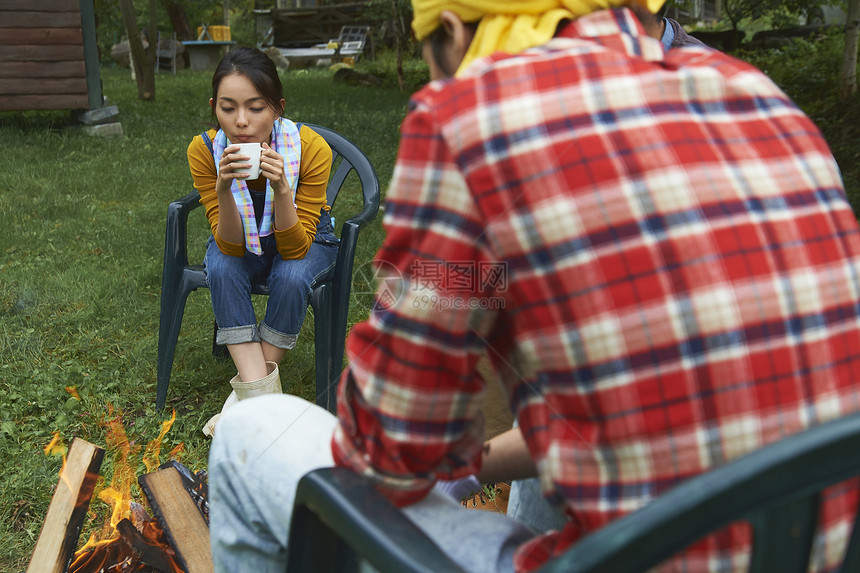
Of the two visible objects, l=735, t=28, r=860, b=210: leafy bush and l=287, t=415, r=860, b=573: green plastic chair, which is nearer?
l=287, t=415, r=860, b=573: green plastic chair

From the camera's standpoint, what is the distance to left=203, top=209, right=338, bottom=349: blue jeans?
2.56 metres

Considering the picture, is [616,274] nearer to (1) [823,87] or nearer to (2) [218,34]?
(1) [823,87]

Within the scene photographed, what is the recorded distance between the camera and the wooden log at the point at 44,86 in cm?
823

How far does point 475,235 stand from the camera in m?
0.87

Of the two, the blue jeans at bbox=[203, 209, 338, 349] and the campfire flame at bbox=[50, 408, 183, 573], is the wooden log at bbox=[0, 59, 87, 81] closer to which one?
the blue jeans at bbox=[203, 209, 338, 349]

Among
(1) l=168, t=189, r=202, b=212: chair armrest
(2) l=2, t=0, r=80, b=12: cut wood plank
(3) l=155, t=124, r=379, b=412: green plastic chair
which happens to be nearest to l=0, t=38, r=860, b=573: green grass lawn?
(3) l=155, t=124, r=379, b=412: green plastic chair

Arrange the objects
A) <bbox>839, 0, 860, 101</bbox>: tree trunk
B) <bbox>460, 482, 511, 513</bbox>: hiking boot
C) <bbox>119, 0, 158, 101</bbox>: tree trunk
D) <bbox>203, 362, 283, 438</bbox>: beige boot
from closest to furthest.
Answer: <bbox>460, 482, 511, 513</bbox>: hiking boot
<bbox>203, 362, 283, 438</bbox>: beige boot
<bbox>839, 0, 860, 101</bbox>: tree trunk
<bbox>119, 0, 158, 101</bbox>: tree trunk

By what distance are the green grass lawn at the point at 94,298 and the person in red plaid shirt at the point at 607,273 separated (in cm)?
74

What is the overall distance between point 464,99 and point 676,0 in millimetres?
10770

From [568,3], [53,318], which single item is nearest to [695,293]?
[568,3]

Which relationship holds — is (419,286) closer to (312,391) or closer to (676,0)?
(312,391)

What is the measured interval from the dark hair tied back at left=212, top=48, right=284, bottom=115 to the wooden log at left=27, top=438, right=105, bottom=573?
125 centimetres

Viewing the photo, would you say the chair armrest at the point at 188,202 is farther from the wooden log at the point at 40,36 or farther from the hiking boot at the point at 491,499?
the wooden log at the point at 40,36

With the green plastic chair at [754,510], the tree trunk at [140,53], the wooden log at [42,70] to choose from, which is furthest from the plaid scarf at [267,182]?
the tree trunk at [140,53]
